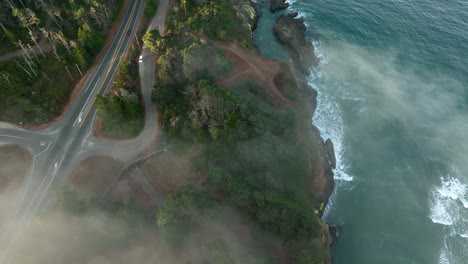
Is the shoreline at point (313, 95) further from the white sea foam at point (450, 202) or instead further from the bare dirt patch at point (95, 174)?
the bare dirt patch at point (95, 174)

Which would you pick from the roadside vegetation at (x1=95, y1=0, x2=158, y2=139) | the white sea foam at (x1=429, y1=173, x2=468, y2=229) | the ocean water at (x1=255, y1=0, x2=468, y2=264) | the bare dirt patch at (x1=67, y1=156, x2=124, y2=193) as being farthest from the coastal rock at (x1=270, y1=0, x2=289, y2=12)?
the bare dirt patch at (x1=67, y1=156, x2=124, y2=193)

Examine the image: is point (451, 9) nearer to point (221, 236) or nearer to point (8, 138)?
point (221, 236)

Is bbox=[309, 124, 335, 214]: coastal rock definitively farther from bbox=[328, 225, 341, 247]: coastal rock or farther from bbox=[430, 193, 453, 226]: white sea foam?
bbox=[430, 193, 453, 226]: white sea foam

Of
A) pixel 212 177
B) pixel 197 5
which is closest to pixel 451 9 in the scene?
pixel 197 5

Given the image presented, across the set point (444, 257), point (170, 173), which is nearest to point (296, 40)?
point (170, 173)

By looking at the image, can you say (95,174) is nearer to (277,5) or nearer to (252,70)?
(252,70)

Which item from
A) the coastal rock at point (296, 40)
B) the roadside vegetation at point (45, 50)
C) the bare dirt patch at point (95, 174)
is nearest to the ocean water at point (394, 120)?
the coastal rock at point (296, 40)
